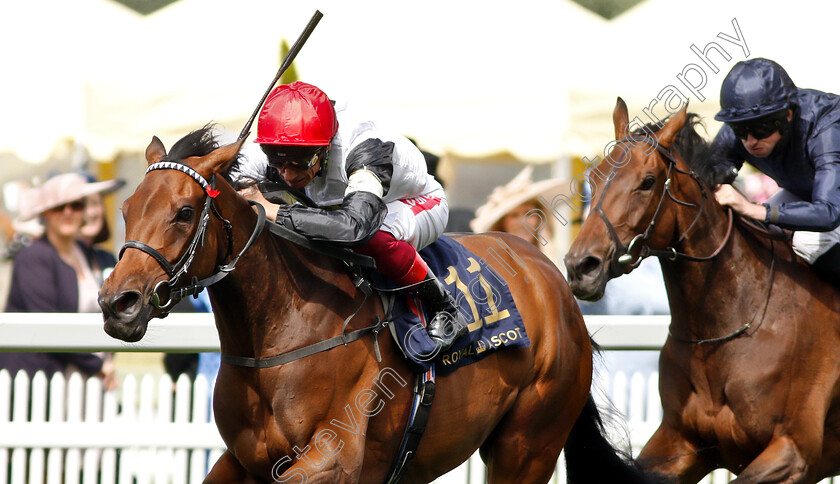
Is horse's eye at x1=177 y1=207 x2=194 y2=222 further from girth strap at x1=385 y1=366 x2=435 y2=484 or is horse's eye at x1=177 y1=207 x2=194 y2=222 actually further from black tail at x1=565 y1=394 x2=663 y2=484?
black tail at x1=565 y1=394 x2=663 y2=484

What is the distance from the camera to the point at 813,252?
4109 millimetres

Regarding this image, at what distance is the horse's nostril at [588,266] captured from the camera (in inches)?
142

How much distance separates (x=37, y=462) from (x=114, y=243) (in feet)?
14.9

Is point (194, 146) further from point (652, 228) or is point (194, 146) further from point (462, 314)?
point (652, 228)

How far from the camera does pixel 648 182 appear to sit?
3764 mm

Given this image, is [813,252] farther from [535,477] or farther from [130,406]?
[130,406]

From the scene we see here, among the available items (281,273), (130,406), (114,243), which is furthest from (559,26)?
(281,273)

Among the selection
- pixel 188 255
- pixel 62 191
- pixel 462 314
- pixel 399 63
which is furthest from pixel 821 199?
pixel 399 63

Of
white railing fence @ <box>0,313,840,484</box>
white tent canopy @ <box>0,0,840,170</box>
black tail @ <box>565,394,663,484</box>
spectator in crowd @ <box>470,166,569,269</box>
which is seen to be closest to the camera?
black tail @ <box>565,394,663,484</box>

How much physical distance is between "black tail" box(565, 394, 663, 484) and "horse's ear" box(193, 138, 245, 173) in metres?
2.21

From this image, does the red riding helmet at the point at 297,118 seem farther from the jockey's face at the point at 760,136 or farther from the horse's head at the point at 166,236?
the jockey's face at the point at 760,136

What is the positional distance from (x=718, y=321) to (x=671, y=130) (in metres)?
0.82

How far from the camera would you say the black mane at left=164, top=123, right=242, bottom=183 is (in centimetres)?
308

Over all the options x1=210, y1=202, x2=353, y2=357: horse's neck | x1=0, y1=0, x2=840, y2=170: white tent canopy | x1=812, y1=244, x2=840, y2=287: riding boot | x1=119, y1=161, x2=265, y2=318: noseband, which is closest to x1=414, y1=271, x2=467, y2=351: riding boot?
x1=210, y1=202, x2=353, y2=357: horse's neck
